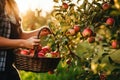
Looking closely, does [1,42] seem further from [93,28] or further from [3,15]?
[93,28]

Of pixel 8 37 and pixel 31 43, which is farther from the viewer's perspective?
pixel 8 37

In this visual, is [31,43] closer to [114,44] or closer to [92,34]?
[92,34]

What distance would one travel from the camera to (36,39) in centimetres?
273

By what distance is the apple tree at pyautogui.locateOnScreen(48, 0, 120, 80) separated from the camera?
6.00 ft

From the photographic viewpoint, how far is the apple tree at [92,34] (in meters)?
1.83

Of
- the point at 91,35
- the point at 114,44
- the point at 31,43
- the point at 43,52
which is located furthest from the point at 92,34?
the point at 43,52

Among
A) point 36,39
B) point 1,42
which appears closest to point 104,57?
point 36,39

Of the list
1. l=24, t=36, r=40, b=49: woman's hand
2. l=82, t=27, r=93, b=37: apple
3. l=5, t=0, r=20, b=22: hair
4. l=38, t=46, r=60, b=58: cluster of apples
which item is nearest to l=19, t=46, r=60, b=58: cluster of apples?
l=38, t=46, r=60, b=58: cluster of apples

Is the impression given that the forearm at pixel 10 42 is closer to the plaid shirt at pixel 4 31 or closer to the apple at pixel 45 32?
the plaid shirt at pixel 4 31

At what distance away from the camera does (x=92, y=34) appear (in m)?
2.33

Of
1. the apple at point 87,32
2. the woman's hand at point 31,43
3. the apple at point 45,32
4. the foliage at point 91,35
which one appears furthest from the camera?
the apple at point 45,32

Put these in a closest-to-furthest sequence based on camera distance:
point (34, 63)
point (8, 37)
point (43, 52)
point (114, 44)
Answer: point (114, 44), point (34, 63), point (8, 37), point (43, 52)

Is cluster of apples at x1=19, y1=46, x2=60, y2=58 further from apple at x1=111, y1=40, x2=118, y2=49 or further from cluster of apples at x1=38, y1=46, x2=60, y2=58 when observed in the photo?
apple at x1=111, y1=40, x2=118, y2=49

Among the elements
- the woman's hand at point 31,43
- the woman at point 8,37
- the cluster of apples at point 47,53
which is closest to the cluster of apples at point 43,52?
the cluster of apples at point 47,53
